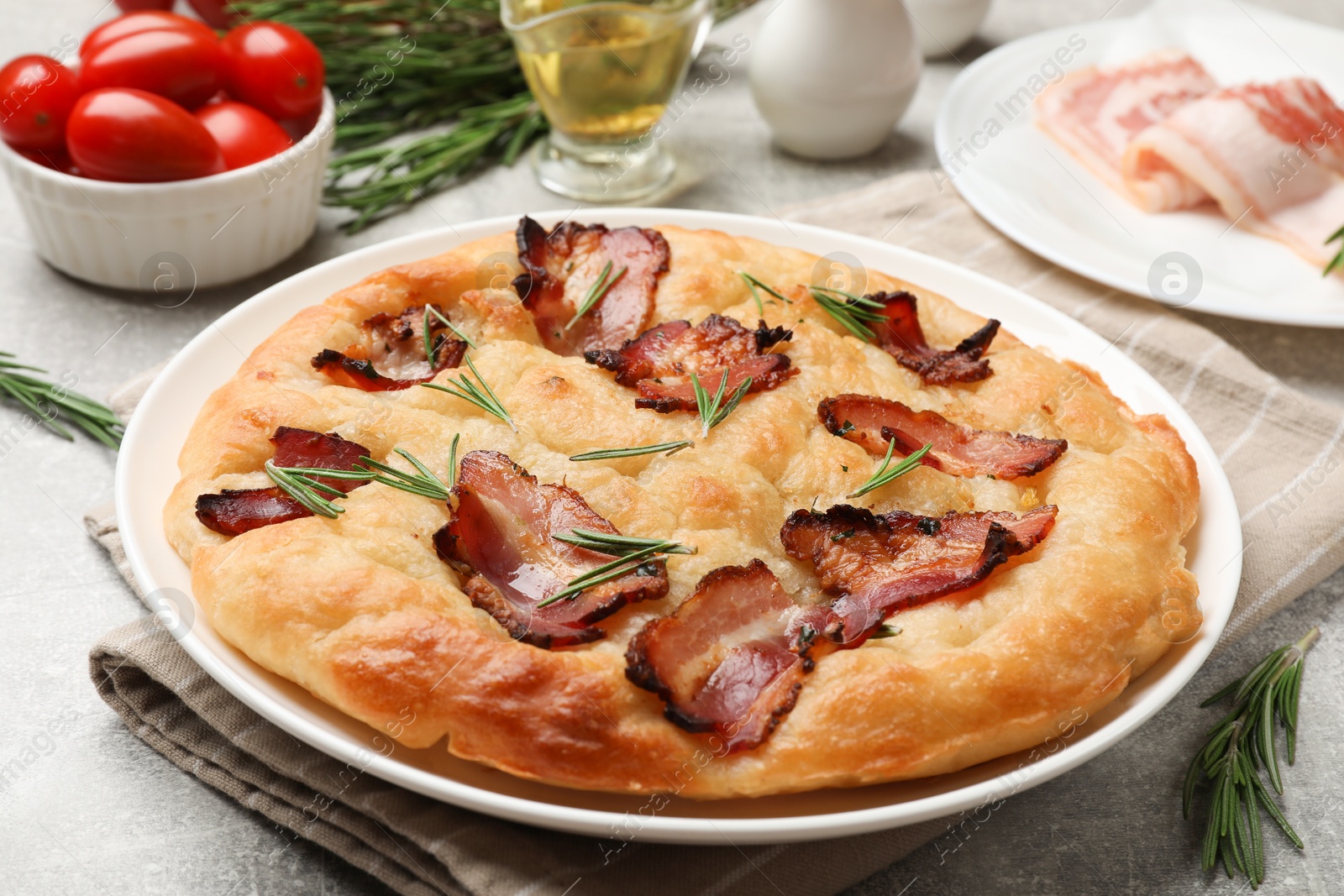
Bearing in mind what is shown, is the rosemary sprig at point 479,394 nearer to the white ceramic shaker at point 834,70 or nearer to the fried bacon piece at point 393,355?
the fried bacon piece at point 393,355

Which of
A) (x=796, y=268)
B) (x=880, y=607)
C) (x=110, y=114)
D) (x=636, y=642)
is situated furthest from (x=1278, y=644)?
(x=110, y=114)

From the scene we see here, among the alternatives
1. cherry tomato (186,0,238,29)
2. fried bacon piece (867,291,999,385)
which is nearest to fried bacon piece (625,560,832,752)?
fried bacon piece (867,291,999,385)

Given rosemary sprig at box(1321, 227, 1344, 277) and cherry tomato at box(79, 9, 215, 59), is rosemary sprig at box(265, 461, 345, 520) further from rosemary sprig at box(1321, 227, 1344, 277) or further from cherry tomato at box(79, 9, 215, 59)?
rosemary sprig at box(1321, 227, 1344, 277)

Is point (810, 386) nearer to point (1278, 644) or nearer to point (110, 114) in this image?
point (1278, 644)

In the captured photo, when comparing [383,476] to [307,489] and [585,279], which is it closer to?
[307,489]

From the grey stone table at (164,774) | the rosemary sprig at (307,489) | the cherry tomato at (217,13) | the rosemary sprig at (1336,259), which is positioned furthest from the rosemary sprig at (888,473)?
the cherry tomato at (217,13)

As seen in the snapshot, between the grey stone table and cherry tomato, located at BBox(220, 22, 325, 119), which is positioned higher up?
cherry tomato, located at BBox(220, 22, 325, 119)
